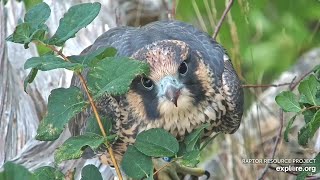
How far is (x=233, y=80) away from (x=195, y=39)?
23 centimetres

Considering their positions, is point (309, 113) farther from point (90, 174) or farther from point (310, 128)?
point (90, 174)

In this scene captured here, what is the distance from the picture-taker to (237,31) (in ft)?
15.0

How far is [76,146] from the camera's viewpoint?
2.38 metres

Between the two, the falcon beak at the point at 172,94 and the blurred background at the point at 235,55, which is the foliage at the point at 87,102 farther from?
the blurred background at the point at 235,55

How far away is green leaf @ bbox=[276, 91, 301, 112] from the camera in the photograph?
2.71 meters

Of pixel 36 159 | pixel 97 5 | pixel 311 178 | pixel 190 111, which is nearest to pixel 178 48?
pixel 190 111

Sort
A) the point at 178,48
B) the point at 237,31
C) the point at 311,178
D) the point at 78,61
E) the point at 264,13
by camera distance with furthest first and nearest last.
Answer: the point at 264,13 → the point at 237,31 → the point at 311,178 → the point at 178,48 → the point at 78,61

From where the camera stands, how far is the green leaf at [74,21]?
95.6 inches

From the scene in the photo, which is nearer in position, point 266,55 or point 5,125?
point 5,125

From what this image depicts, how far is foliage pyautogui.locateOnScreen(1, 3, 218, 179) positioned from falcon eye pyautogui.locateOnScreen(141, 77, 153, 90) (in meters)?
0.46

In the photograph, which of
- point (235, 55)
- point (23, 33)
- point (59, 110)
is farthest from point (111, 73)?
point (235, 55)

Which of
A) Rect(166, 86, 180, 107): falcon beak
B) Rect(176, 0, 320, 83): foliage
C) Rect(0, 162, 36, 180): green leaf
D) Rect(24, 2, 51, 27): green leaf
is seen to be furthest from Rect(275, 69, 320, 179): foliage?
Rect(176, 0, 320, 83): foliage

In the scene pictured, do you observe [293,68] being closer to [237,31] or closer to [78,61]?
[237,31]

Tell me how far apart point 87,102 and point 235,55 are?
7.13 ft
